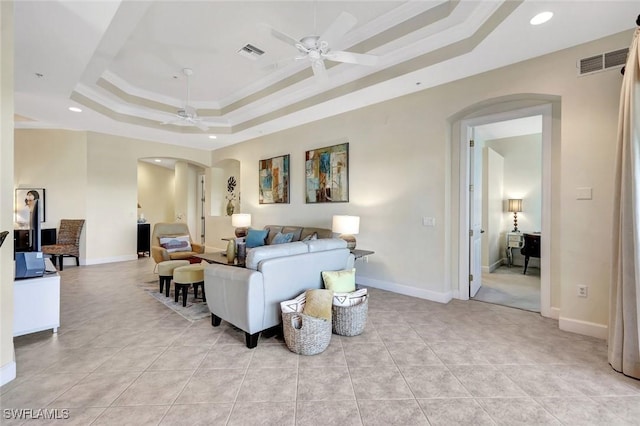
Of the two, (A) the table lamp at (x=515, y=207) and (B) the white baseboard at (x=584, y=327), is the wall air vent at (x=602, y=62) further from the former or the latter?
(A) the table lamp at (x=515, y=207)

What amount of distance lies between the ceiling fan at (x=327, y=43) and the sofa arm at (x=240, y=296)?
2.06 metres

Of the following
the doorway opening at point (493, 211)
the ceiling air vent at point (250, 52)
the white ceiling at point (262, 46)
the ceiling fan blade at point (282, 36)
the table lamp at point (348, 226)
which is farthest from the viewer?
the table lamp at point (348, 226)

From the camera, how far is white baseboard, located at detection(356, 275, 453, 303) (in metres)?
3.76

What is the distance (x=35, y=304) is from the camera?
2.64 m

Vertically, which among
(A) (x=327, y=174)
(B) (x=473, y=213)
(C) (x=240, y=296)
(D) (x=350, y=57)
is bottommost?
(C) (x=240, y=296)

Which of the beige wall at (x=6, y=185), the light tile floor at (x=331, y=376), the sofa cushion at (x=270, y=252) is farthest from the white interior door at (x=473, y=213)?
the beige wall at (x=6, y=185)

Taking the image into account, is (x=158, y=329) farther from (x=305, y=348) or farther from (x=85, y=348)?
(x=305, y=348)

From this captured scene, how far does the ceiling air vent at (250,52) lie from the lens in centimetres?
362

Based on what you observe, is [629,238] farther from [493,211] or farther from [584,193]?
[493,211]

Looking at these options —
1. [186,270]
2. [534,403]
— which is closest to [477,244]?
[534,403]

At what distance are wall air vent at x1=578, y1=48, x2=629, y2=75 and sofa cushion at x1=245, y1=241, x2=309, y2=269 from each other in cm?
324

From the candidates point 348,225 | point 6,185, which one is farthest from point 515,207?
point 6,185

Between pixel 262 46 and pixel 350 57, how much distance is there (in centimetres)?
148

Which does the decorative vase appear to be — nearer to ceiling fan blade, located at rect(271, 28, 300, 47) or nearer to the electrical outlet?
ceiling fan blade, located at rect(271, 28, 300, 47)
